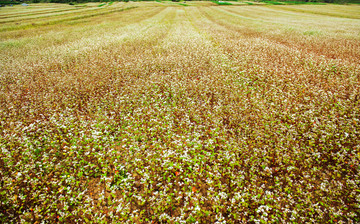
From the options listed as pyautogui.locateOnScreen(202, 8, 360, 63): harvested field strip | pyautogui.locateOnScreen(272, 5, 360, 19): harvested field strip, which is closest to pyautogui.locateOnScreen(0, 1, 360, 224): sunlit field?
pyautogui.locateOnScreen(202, 8, 360, 63): harvested field strip

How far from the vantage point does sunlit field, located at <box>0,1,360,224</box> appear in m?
5.21

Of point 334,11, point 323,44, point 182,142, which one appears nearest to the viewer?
point 182,142

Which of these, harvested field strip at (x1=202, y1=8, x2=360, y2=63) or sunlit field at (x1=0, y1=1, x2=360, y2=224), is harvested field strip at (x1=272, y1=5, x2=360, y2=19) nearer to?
harvested field strip at (x1=202, y1=8, x2=360, y2=63)

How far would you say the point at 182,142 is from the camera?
7512mm

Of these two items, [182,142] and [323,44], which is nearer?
[182,142]

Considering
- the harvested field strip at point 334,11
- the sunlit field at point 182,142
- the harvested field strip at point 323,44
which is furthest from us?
the harvested field strip at point 334,11

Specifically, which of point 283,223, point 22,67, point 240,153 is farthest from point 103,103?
point 22,67

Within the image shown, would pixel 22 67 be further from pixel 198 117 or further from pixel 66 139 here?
pixel 198 117

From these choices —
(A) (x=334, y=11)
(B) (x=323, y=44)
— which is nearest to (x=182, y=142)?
(B) (x=323, y=44)

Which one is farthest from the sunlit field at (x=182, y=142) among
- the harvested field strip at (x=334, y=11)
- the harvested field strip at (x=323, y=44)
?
the harvested field strip at (x=334, y=11)

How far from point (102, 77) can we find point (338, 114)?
51.2 ft

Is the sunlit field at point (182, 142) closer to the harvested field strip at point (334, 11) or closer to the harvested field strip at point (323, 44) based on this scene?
the harvested field strip at point (323, 44)

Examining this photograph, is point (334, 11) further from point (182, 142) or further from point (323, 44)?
point (182, 142)

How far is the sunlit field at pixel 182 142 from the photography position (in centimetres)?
521
